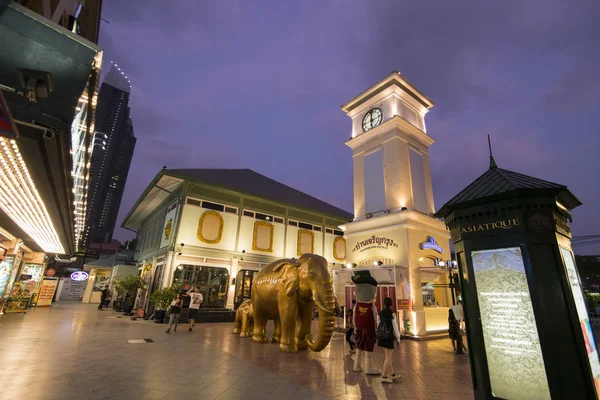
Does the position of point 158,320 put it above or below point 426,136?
below

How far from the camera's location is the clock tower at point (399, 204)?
13.0 metres

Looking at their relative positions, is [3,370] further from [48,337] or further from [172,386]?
[48,337]

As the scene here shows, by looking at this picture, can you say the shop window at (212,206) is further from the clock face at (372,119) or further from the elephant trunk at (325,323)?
the elephant trunk at (325,323)

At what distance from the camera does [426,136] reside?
16.5 metres

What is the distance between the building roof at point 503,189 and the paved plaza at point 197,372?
3.26 m

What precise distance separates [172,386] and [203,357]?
2.17 m

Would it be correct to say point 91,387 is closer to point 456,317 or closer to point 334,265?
point 456,317

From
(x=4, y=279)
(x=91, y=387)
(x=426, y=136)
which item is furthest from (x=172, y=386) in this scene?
(x=426, y=136)

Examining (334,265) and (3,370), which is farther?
(334,265)

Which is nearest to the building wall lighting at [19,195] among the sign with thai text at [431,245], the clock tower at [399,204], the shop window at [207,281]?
the shop window at [207,281]

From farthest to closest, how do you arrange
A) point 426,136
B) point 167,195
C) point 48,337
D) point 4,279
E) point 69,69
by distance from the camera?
point 167,195, point 426,136, point 4,279, point 48,337, point 69,69

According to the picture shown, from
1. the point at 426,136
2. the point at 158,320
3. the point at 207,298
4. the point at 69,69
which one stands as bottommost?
the point at 158,320

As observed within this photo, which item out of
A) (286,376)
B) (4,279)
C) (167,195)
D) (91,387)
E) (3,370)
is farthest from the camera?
(167,195)

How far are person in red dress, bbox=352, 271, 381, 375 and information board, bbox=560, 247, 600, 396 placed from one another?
133 inches
